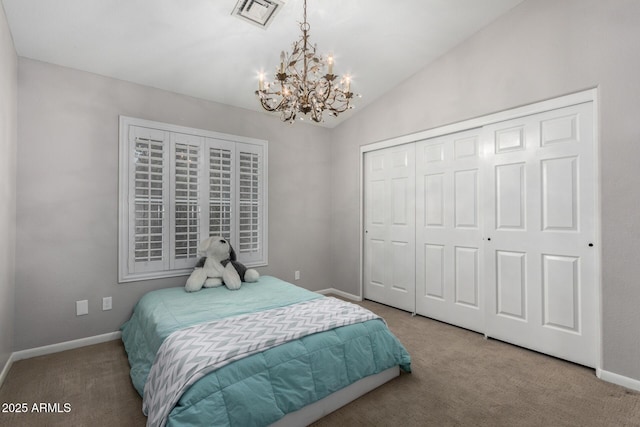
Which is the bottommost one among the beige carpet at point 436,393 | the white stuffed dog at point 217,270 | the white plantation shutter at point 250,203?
the beige carpet at point 436,393

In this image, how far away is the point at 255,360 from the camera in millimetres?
1648

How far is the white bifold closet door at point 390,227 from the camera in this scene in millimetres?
3623

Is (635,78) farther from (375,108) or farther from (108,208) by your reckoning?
(108,208)

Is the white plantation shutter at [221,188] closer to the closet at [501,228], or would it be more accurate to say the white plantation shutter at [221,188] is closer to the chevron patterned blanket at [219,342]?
the chevron patterned blanket at [219,342]

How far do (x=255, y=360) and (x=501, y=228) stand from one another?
2.42 m

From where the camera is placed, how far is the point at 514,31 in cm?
271

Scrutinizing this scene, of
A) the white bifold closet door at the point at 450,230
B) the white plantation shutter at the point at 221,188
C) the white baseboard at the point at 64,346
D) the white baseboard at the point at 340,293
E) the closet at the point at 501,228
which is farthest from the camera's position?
the white baseboard at the point at 340,293

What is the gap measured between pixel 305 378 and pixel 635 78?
2.88 metres

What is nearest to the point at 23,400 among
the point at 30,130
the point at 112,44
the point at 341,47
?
the point at 30,130

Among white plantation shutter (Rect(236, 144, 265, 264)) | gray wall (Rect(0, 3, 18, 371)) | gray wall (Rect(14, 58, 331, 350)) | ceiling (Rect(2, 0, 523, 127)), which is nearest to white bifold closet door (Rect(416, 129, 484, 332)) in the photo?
ceiling (Rect(2, 0, 523, 127))

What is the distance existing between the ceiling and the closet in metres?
0.93

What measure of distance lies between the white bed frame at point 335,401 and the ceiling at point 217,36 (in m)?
2.76

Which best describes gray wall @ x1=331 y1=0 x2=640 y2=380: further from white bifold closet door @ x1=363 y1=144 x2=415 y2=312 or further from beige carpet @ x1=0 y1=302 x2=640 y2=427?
white bifold closet door @ x1=363 y1=144 x2=415 y2=312

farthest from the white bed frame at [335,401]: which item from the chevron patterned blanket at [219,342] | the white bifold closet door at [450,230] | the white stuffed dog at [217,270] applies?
the white stuffed dog at [217,270]
